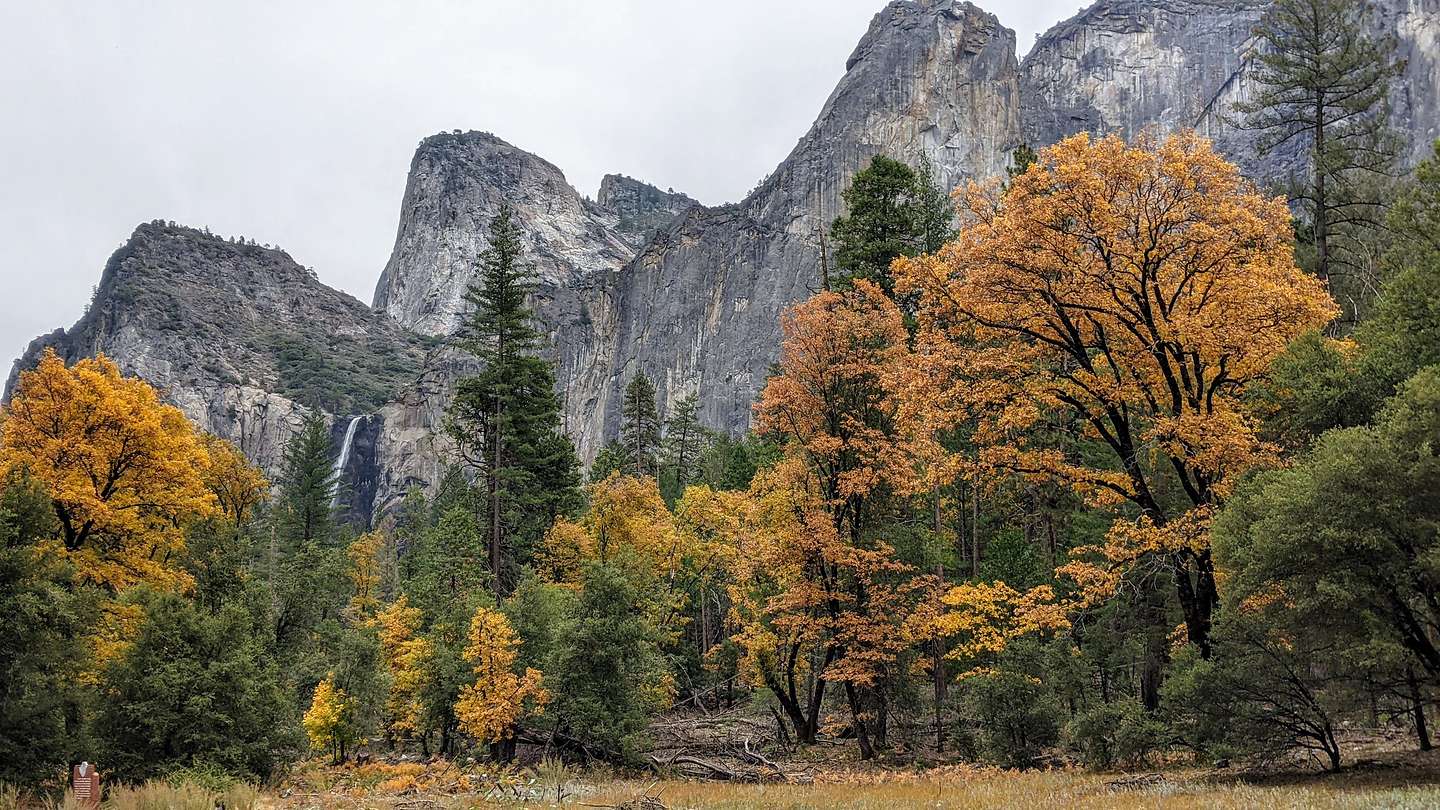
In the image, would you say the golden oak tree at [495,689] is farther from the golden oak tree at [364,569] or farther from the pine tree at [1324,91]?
the golden oak tree at [364,569]

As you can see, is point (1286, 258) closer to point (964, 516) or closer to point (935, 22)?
point (964, 516)

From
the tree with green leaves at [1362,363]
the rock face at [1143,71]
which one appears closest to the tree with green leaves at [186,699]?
the tree with green leaves at [1362,363]

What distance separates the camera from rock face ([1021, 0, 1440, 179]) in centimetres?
11325

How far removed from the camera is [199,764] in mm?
14688

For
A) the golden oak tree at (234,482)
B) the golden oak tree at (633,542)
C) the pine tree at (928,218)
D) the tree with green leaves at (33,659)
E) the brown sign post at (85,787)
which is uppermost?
the pine tree at (928,218)

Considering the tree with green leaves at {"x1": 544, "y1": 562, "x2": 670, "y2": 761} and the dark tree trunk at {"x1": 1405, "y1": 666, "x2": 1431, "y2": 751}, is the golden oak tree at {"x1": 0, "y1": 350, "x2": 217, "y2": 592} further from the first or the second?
the dark tree trunk at {"x1": 1405, "y1": 666, "x2": 1431, "y2": 751}

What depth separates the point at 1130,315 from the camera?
619 inches

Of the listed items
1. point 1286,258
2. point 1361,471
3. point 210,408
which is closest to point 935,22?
point 1286,258

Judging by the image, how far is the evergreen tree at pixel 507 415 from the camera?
33562 millimetres

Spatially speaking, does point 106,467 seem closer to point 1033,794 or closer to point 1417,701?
point 1033,794

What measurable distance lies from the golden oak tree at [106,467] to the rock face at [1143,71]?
4160 inches

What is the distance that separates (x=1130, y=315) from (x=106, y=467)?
25.1 m

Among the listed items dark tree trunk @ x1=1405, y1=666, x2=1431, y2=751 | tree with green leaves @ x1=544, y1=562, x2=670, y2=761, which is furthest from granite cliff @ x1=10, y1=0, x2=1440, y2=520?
dark tree trunk @ x1=1405, y1=666, x2=1431, y2=751

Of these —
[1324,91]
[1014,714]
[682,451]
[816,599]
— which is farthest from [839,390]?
[682,451]
